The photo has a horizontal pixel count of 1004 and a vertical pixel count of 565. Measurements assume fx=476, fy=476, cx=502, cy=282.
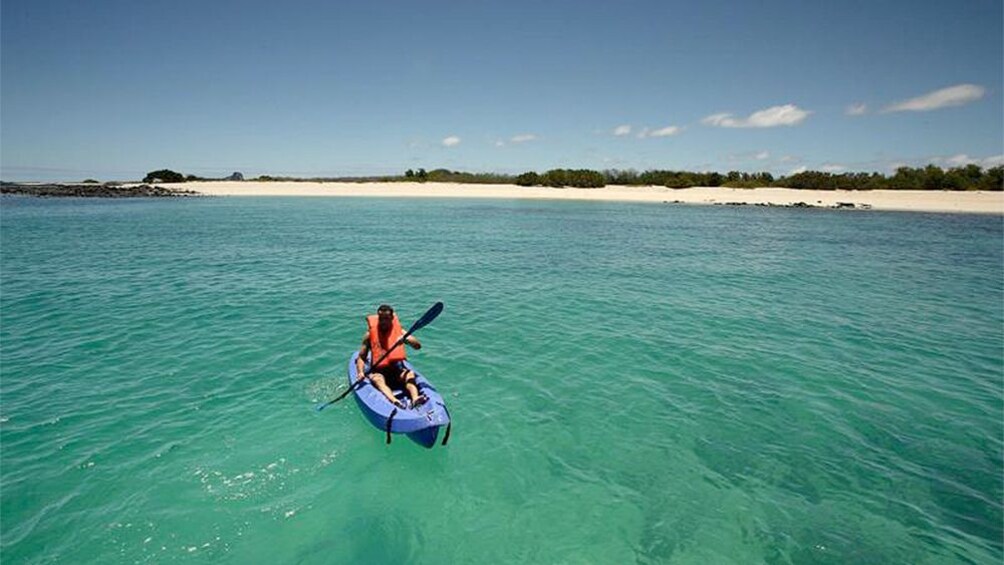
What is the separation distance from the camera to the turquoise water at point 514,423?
7.05 metres

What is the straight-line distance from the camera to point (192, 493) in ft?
25.2

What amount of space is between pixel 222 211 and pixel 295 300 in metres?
44.1

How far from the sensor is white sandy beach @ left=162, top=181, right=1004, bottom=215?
68562 millimetres

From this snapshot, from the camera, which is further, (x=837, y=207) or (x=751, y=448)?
(x=837, y=207)

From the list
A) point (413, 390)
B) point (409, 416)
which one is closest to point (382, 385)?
point (413, 390)

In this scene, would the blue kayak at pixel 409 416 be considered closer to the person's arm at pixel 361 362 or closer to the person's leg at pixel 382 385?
the person's leg at pixel 382 385

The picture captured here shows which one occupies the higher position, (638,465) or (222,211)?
(222,211)

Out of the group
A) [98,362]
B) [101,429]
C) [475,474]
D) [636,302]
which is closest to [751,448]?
[475,474]

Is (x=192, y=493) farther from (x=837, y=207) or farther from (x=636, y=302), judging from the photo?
(x=837, y=207)

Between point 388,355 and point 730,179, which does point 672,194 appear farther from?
point 388,355

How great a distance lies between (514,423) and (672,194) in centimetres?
8715

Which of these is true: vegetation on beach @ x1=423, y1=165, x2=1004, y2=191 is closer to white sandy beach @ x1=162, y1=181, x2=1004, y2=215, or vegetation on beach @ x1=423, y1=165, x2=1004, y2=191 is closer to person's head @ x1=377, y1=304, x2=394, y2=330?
white sandy beach @ x1=162, y1=181, x2=1004, y2=215

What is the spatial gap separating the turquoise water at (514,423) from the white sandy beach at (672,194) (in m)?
59.7

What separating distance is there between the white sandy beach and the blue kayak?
75.7m
